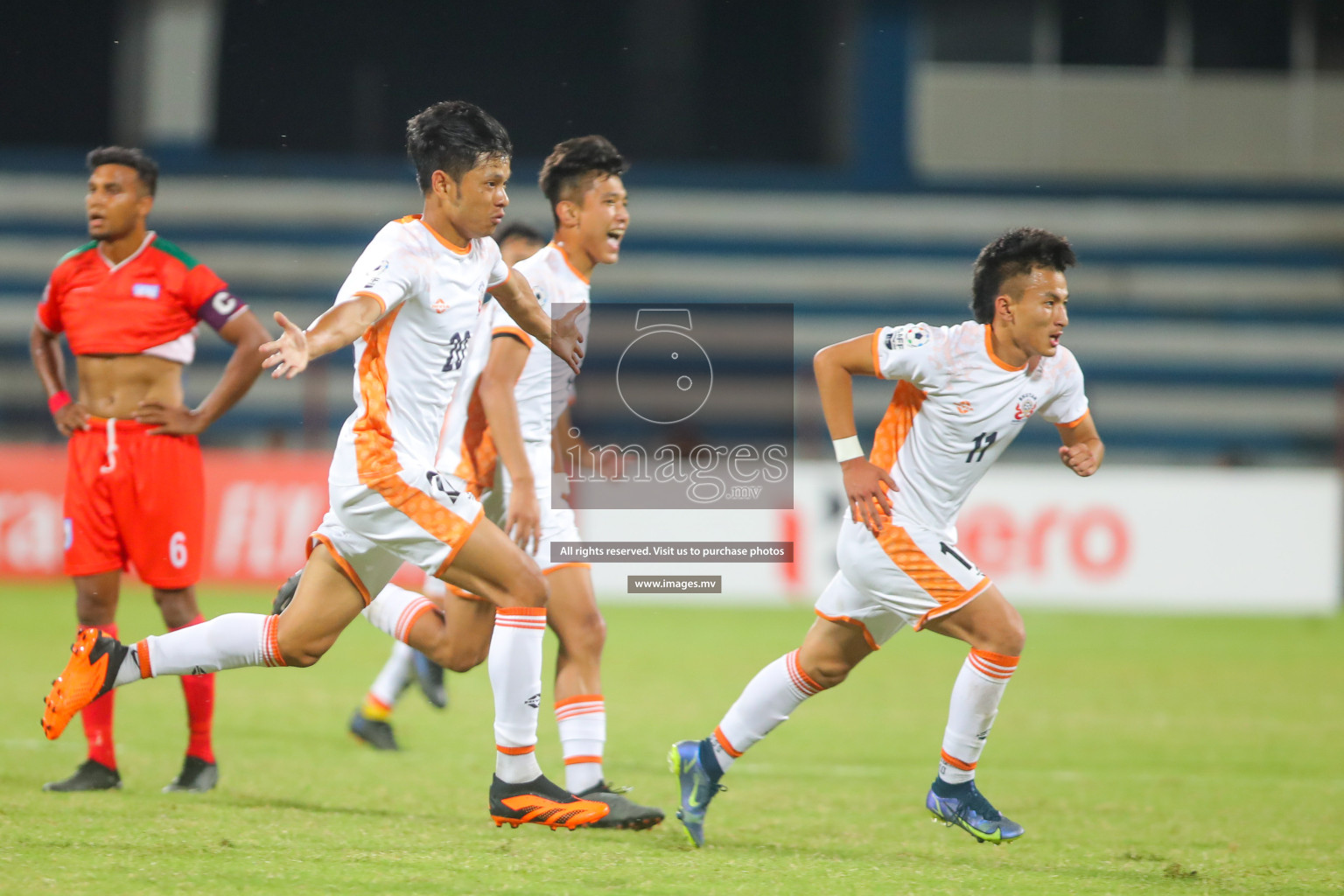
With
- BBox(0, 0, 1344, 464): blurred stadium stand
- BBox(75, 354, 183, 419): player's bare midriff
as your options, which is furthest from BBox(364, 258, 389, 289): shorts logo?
BBox(0, 0, 1344, 464): blurred stadium stand

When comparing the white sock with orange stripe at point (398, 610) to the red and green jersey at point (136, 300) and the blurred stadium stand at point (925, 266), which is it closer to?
the red and green jersey at point (136, 300)

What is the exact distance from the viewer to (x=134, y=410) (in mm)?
5605

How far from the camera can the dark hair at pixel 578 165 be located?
536cm

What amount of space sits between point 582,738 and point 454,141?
215cm

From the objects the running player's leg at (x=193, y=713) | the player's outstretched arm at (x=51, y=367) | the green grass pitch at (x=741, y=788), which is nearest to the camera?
the green grass pitch at (x=741, y=788)

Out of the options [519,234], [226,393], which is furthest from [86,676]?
[519,234]

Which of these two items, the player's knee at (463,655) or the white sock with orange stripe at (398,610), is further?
the white sock with orange stripe at (398,610)

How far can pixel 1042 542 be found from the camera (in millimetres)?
13328

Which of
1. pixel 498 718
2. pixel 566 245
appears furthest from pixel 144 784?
pixel 566 245

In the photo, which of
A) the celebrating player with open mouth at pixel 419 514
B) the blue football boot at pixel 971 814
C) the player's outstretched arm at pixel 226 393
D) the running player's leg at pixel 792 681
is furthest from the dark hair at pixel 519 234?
the blue football boot at pixel 971 814

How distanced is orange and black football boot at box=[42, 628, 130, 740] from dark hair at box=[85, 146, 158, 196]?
1.86 meters

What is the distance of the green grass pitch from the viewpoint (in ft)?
14.0

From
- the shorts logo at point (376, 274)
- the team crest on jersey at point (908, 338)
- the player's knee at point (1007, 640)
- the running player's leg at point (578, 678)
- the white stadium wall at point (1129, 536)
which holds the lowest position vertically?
the white stadium wall at point (1129, 536)

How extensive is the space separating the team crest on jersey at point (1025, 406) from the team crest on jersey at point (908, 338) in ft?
1.26
